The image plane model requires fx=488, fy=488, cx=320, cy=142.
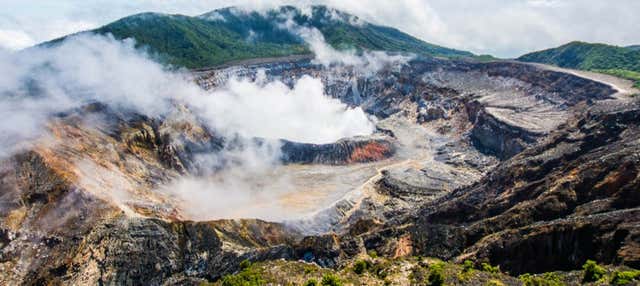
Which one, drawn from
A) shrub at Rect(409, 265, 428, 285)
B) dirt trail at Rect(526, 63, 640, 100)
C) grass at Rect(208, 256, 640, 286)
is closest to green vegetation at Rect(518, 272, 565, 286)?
grass at Rect(208, 256, 640, 286)

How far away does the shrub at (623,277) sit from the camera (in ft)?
97.0

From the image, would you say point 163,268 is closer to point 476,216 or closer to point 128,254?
point 128,254

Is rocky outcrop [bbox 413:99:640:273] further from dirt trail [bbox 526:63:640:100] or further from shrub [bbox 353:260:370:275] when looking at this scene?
dirt trail [bbox 526:63:640:100]

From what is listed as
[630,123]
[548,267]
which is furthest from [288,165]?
[548,267]

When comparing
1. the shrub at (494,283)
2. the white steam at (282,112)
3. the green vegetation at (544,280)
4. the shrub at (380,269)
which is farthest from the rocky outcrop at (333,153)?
the shrub at (494,283)

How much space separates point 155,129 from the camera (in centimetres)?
9969

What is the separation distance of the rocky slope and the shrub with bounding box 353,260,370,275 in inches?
426

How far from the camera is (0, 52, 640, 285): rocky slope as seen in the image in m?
48.6

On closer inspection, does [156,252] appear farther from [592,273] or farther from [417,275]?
[592,273]

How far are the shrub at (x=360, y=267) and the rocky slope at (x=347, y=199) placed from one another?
1082 centimetres

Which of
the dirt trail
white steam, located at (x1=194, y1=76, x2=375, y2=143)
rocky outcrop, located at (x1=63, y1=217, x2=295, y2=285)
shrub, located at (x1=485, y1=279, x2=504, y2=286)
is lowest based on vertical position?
rocky outcrop, located at (x1=63, y1=217, x2=295, y2=285)

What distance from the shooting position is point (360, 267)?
125 ft

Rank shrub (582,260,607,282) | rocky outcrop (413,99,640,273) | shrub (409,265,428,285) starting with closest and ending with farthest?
1. shrub (582,260,607,282)
2. shrub (409,265,428,285)
3. rocky outcrop (413,99,640,273)

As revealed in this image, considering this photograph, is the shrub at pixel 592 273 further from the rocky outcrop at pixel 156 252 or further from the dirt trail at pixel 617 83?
the dirt trail at pixel 617 83
